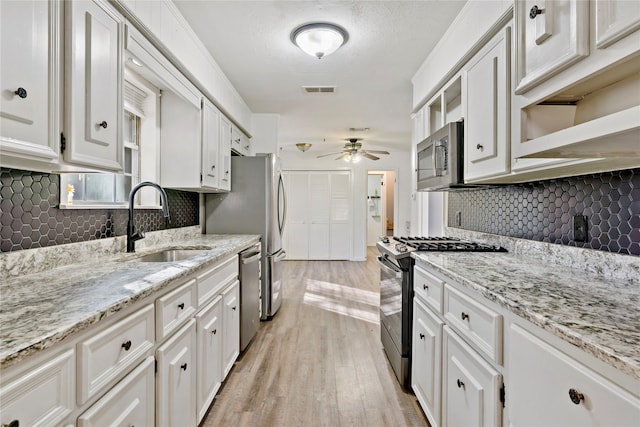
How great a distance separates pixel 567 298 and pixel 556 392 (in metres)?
0.31

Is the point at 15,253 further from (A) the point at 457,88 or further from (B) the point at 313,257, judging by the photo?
(B) the point at 313,257

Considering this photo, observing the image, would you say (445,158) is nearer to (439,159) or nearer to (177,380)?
(439,159)

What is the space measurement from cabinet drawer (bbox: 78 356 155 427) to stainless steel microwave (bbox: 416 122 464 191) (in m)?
1.90

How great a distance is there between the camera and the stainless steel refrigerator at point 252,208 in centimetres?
318

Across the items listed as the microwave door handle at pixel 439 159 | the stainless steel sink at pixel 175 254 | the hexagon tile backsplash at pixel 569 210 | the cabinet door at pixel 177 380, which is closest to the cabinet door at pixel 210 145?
the stainless steel sink at pixel 175 254

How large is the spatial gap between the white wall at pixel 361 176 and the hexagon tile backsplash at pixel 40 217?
5.34 m

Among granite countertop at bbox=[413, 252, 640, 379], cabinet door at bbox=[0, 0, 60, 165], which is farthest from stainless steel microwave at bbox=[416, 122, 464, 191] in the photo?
cabinet door at bbox=[0, 0, 60, 165]

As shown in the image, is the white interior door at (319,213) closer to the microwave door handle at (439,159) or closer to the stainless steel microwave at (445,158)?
the stainless steel microwave at (445,158)

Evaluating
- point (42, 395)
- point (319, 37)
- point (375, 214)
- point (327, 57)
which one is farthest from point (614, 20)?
point (375, 214)

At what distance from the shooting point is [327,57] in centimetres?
262

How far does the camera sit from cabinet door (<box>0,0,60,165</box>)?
3.01ft

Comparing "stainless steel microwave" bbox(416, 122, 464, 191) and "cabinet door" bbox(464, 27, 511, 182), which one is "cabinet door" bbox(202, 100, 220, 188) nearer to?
"stainless steel microwave" bbox(416, 122, 464, 191)

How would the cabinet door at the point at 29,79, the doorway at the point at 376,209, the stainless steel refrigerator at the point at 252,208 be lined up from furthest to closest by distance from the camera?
the doorway at the point at 376,209 → the stainless steel refrigerator at the point at 252,208 → the cabinet door at the point at 29,79

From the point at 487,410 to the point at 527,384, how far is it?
0.28 meters
